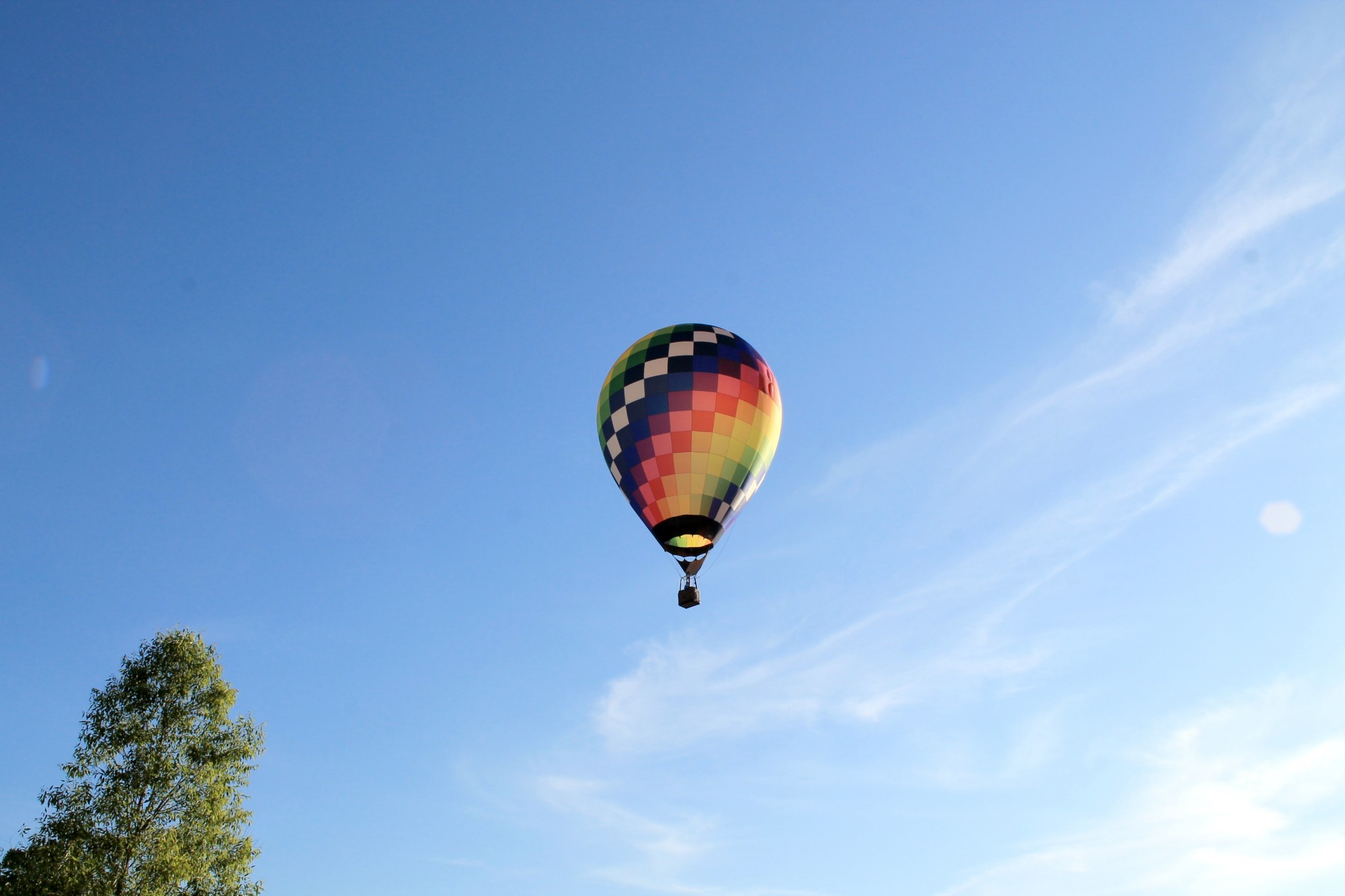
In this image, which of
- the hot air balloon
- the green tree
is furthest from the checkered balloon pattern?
the green tree

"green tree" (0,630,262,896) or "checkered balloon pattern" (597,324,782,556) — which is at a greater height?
"checkered balloon pattern" (597,324,782,556)

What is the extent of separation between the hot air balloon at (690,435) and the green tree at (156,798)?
1477 centimetres

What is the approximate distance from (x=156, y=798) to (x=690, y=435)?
64.0 feet

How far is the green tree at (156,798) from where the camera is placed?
968 inches

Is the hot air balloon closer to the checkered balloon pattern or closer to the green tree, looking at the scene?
the checkered balloon pattern

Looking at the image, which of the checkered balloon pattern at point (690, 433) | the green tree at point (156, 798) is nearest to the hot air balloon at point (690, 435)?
the checkered balloon pattern at point (690, 433)

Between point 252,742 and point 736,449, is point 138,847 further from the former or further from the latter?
point 736,449

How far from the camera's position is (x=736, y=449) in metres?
33.8

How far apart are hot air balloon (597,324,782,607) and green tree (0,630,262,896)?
1477cm

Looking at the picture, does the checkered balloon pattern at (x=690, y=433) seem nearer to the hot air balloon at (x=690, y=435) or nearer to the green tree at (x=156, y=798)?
the hot air balloon at (x=690, y=435)

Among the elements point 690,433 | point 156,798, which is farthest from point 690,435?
point 156,798

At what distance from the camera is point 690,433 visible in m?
33.5

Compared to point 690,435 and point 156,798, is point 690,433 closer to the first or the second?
point 690,435

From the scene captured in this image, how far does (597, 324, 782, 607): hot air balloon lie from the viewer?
3328 cm
